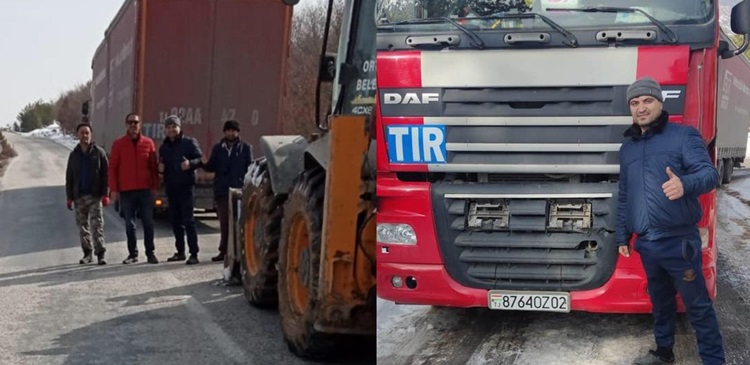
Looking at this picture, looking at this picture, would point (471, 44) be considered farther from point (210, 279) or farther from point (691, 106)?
point (210, 279)

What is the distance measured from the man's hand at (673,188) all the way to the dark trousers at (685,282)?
286mm

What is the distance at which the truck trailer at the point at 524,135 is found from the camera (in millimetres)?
5316

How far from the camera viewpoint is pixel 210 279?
10.3m

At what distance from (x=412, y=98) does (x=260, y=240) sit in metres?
3.17

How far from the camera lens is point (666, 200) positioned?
17.1ft

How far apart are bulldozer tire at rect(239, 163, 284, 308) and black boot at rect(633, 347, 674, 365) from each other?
334 centimetres

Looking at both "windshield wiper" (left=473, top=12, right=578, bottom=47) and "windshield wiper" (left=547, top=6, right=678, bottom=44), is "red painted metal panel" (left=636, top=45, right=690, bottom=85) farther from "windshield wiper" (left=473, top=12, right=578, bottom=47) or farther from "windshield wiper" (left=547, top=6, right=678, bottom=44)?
"windshield wiper" (left=473, top=12, right=578, bottom=47)

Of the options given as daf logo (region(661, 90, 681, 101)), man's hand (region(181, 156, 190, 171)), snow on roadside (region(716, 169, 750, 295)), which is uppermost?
daf logo (region(661, 90, 681, 101))

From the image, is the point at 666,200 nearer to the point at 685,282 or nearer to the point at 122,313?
the point at 685,282

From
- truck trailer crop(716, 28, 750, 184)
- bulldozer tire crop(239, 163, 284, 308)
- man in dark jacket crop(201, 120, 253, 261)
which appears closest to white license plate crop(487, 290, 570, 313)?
bulldozer tire crop(239, 163, 284, 308)

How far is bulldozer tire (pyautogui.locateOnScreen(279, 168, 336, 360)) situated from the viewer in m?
6.30

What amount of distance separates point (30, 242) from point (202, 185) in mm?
2726

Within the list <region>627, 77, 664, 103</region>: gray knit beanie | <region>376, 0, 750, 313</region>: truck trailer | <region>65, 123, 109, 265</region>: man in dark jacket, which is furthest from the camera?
<region>65, 123, 109, 265</region>: man in dark jacket

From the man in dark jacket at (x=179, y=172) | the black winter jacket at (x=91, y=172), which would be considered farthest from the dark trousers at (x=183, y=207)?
the black winter jacket at (x=91, y=172)
